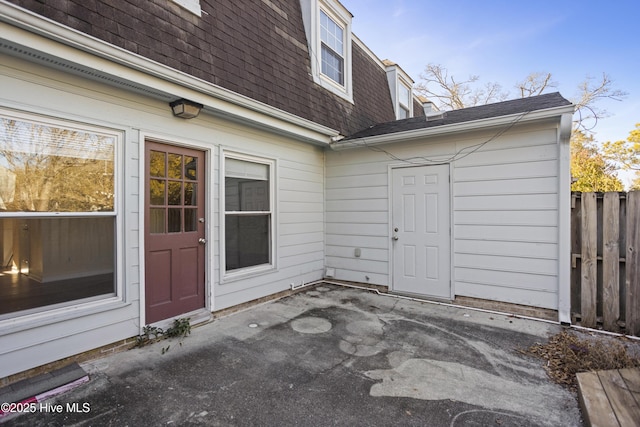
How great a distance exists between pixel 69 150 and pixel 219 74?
69.9 inches

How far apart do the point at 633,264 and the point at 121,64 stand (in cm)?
563

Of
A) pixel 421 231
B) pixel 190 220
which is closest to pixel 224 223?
pixel 190 220

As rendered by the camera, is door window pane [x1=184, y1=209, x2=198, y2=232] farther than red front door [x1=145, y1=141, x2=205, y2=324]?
Yes

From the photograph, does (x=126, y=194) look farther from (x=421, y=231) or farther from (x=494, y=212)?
(x=494, y=212)

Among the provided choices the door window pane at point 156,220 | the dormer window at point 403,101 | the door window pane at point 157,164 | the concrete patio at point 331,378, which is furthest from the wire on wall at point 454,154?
the dormer window at point 403,101

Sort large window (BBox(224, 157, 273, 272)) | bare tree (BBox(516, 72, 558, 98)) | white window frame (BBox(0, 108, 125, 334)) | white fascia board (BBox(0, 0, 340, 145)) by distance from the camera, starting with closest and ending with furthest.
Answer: white fascia board (BBox(0, 0, 340, 145)), white window frame (BBox(0, 108, 125, 334)), large window (BBox(224, 157, 273, 272)), bare tree (BBox(516, 72, 558, 98))

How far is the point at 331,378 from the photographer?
8.46ft

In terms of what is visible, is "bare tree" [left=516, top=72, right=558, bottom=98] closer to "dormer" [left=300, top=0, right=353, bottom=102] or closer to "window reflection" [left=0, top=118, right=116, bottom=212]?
"dormer" [left=300, top=0, right=353, bottom=102]

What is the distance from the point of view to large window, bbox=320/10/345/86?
6156 millimetres

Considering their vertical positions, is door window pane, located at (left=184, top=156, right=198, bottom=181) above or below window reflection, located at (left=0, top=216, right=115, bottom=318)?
above

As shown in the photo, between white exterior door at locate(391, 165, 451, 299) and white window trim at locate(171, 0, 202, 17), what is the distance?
11.6 feet

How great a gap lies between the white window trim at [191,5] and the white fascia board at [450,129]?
280 centimetres

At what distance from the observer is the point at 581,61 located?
1183cm

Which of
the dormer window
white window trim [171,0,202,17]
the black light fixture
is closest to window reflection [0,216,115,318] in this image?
the black light fixture
